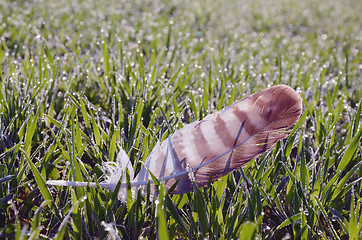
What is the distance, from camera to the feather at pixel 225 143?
0.93 m

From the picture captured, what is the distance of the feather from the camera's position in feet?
3.05

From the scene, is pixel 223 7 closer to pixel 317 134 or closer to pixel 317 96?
pixel 317 96

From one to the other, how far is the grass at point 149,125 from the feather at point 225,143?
0.05 meters

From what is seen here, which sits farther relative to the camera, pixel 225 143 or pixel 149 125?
pixel 149 125

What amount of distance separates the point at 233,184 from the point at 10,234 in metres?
0.59

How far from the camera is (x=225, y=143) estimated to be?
959 millimetres

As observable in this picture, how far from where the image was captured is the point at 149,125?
4.01 ft

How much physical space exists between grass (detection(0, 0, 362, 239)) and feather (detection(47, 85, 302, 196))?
0.17 ft

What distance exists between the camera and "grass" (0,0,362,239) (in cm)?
89

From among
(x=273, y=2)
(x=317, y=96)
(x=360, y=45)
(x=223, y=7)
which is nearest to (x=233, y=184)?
(x=317, y=96)

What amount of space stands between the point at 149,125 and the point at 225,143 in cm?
35

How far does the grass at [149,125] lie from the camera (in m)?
0.89

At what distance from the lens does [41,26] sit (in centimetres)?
225

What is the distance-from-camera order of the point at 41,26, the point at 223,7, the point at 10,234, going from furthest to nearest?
the point at 223,7
the point at 41,26
the point at 10,234
